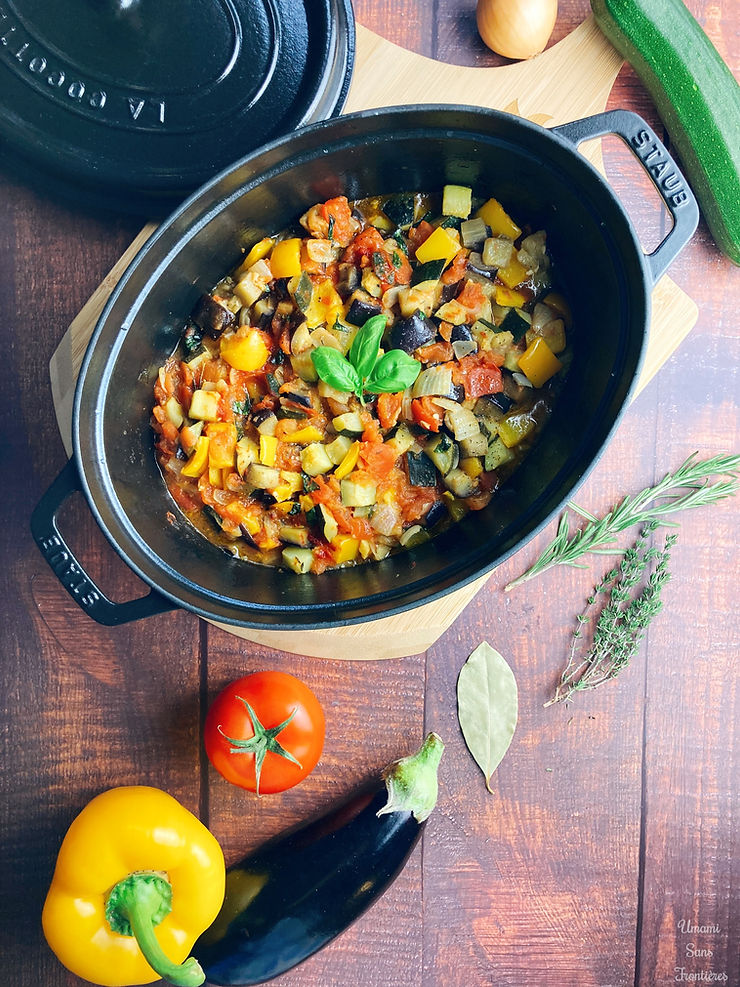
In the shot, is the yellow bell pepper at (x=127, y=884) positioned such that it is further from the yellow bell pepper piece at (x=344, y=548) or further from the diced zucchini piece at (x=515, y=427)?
the diced zucchini piece at (x=515, y=427)

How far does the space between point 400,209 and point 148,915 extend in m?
2.11

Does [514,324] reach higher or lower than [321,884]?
higher

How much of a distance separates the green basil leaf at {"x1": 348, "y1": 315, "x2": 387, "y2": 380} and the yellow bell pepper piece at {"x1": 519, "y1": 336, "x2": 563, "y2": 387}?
0.45 metres

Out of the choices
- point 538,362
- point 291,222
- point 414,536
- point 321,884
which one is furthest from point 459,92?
point 321,884

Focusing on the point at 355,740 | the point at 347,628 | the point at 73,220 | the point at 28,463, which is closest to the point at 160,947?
the point at 355,740

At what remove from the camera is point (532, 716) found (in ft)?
8.45

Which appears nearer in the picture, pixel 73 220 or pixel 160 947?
pixel 160 947

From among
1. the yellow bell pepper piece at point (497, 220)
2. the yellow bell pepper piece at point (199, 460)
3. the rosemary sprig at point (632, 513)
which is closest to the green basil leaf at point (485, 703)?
the rosemary sprig at point (632, 513)

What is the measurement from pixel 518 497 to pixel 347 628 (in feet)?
2.10

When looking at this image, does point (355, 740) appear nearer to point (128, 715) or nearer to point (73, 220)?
point (128, 715)

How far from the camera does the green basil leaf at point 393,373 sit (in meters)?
2.07

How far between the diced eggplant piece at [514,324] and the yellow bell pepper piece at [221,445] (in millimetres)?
821

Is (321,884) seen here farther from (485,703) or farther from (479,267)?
(479,267)

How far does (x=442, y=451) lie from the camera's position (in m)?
2.26
